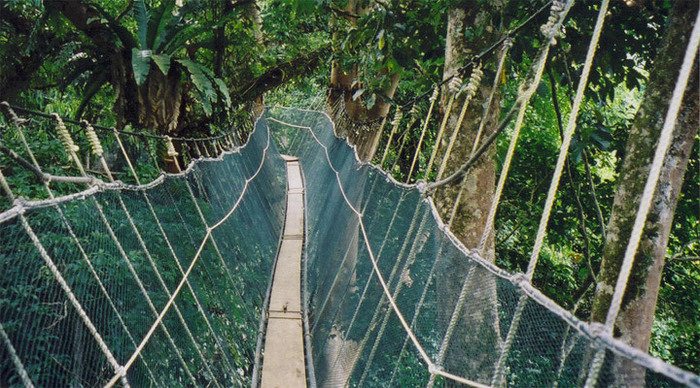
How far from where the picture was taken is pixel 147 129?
15.2 ft

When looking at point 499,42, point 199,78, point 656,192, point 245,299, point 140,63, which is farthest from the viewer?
point 199,78

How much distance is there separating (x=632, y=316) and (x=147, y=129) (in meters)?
3.94

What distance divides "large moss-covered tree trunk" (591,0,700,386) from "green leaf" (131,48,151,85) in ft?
10.9

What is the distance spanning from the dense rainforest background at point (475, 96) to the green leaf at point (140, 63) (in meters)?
0.02

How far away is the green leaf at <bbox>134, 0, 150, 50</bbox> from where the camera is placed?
15.5 ft

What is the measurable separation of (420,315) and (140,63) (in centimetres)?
318

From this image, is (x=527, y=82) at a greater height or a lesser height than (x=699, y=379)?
greater

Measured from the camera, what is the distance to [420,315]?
1.98 m

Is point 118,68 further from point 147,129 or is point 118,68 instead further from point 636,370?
point 636,370

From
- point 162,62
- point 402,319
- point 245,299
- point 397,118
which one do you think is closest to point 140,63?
point 162,62

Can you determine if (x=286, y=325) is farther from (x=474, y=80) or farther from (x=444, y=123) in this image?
(x=474, y=80)

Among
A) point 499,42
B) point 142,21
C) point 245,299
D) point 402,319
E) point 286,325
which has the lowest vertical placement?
point 286,325

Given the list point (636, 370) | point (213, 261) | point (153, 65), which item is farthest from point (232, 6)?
point (636, 370)

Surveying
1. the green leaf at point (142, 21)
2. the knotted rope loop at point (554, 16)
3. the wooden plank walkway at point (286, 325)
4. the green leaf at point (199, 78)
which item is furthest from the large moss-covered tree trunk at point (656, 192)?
the green leaf at point (142, 21)
